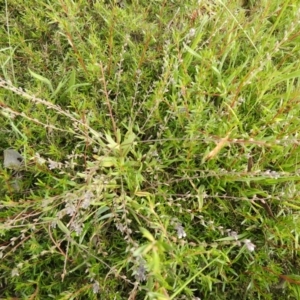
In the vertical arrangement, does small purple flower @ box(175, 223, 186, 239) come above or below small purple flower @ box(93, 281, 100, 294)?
above

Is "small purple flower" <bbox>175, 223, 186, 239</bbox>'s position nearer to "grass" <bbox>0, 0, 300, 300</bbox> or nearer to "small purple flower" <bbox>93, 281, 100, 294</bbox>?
"grass" <bbox>0, 0, 300, 300</bbox>

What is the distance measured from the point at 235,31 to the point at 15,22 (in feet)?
4.16

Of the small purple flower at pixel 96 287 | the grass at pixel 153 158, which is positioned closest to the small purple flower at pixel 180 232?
the grass at pixel 153 158

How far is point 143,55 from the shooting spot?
2.07 m

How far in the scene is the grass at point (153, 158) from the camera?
1.86m

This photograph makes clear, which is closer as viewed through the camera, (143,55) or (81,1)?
(143,55)

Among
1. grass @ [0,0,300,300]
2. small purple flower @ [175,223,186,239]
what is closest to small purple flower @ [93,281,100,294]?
grass @ [0,0,300,300]

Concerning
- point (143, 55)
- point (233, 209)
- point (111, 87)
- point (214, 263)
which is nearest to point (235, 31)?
point (143, 55)

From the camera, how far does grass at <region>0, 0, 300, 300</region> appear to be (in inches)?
73.3

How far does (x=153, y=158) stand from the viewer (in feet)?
6.56

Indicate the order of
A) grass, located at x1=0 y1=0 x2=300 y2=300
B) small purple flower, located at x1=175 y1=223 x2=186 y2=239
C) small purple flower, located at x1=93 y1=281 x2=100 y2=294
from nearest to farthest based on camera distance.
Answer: small purple flower, located at x1=175 y1=223 x2=186 y2=239, small purple flower, located at x1=93 y1=281 x2=100 y2=294, grass, located at x1=0 y1=0 x2=300 y2=300

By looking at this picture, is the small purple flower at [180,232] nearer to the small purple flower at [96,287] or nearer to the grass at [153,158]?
the grass at [153,158]

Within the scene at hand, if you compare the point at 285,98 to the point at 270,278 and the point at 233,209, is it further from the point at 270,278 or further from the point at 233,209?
the point at 270,278

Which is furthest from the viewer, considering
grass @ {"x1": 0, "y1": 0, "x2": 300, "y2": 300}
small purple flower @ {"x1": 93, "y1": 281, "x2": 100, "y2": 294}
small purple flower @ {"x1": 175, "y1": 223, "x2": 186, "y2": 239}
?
grass @ {"x1": 0, "y1": 0, "x2": 300, "y2": 300}
